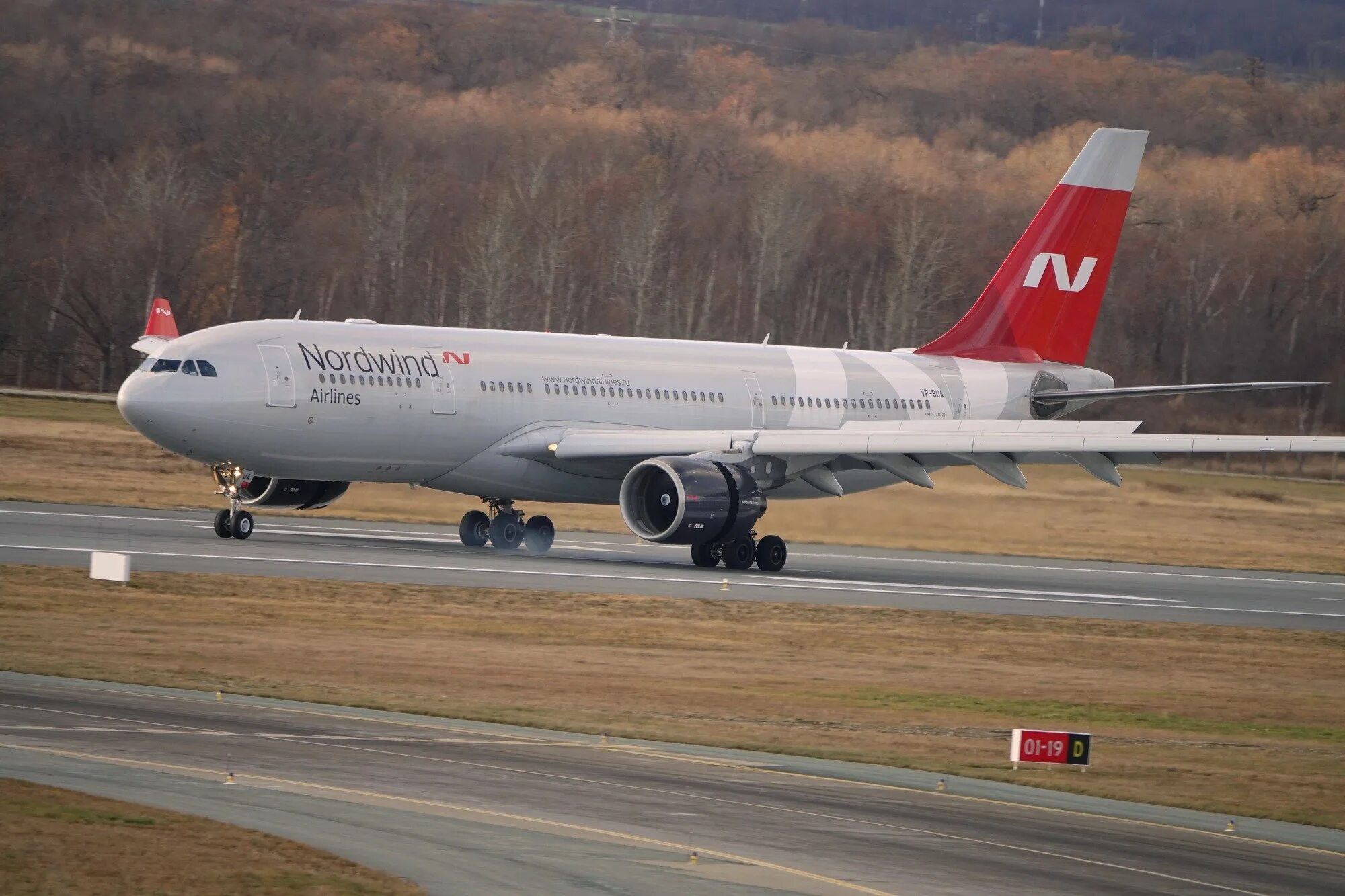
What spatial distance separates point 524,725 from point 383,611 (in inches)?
333

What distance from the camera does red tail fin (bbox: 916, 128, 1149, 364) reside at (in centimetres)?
4344

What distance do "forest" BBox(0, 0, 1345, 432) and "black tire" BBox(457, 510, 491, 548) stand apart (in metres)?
30.3

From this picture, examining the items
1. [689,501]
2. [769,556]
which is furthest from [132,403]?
[769,556]

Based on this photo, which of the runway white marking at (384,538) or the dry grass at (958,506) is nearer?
the runway white marking at (384,538)

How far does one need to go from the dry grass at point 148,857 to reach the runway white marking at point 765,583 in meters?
18.3

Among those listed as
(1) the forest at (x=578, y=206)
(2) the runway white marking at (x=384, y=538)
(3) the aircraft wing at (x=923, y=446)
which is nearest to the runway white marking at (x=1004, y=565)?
(2) the runway white marking at (x=384, y=538)

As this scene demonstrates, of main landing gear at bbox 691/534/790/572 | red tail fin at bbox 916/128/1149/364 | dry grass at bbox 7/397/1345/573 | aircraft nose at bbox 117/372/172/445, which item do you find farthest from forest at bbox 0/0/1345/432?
aircraft nose at bbox 117/372/172/445

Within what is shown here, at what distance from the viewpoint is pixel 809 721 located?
18688 millimetres

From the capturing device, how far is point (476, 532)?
1444 inches

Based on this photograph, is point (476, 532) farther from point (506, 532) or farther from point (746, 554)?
point (746, 554)

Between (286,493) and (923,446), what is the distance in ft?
38.9

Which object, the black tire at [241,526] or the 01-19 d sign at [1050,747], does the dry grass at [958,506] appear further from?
the 01-19 d sign at [1050,747]

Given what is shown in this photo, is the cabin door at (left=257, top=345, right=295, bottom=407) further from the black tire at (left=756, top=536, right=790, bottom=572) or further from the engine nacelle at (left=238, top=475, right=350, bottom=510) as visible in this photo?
the black tire at (left=756, top=536, right=790, bottom=572)

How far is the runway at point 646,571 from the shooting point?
2969 cm
